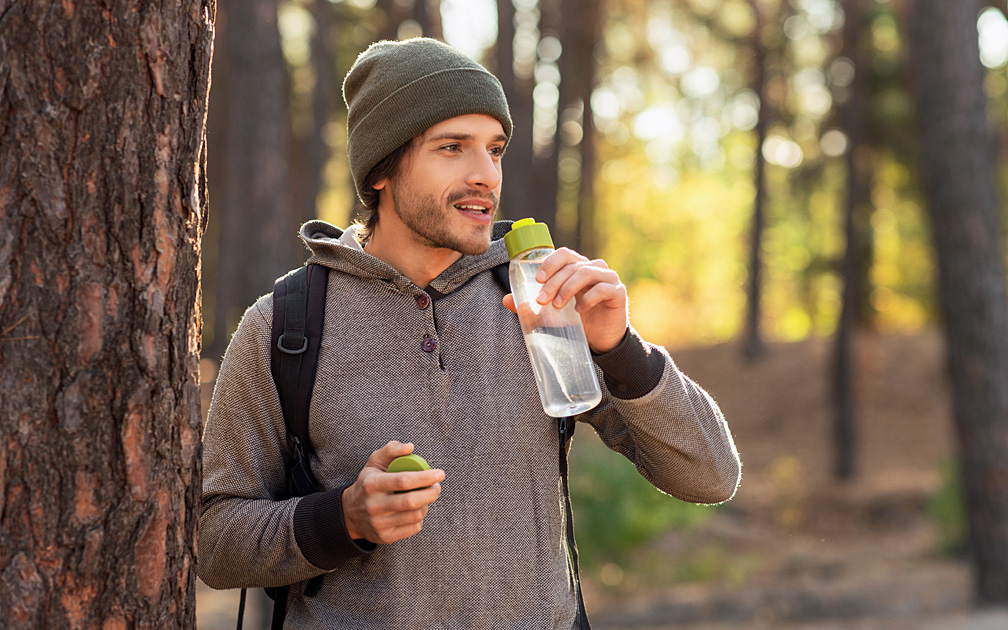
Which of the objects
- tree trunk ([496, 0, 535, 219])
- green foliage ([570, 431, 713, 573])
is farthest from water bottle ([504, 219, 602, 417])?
tree trunk ([496, 0, 535, 219])

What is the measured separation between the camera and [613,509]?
11055 millimetres

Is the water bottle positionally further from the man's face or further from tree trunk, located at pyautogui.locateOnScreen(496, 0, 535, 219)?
tree trunk, located at pyautogui.locateOnScreen(496, 0, 535, 219)

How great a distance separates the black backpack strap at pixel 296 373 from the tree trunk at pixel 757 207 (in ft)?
67.9

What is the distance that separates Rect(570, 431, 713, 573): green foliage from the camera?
11047mm

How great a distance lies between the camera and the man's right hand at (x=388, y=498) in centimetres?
238

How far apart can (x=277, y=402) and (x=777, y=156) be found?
973 inches

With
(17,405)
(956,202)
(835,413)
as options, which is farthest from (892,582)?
(17,405)

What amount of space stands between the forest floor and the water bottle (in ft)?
24.6

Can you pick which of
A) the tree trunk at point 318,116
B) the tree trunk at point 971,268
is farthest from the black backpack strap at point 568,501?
the tree trunk at point 318,116

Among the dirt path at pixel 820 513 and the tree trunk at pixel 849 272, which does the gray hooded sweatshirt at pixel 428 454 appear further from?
the tree trunk at pixel 849 272

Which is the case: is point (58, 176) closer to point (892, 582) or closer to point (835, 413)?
point (892, 582)

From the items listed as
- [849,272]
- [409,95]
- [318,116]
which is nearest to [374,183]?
[409,95]

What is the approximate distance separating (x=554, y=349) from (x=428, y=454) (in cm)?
44

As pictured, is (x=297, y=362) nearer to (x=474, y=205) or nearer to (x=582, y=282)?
(x=474, y=205)
